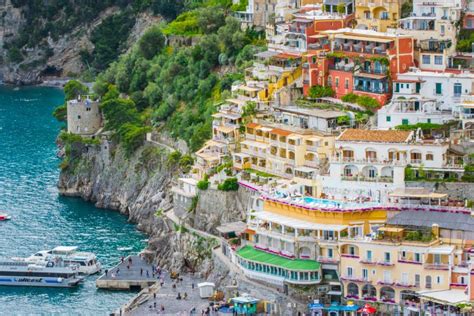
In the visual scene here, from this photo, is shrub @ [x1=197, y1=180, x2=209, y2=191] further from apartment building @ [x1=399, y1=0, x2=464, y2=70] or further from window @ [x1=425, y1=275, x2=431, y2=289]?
window @ [x1=425, y1=275, x2=431, y2=289]

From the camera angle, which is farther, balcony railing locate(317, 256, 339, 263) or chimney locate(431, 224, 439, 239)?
balcony railing locate(317, 256, 339, 263)

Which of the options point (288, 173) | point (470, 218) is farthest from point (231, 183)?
point (470, 218)

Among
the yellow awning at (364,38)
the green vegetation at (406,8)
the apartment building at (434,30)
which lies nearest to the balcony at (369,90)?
the apartment building at (434,30)

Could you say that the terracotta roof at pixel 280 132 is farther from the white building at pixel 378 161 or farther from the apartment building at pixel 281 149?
the white building at pixel 378 161

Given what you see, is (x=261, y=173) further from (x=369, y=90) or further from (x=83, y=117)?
(x=83, y=117)

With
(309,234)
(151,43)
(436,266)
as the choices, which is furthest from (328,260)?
(151,43)

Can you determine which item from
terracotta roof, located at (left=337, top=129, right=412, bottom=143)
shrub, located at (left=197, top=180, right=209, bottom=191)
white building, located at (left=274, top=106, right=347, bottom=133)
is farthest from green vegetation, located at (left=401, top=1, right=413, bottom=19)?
shrub, located at (left=197, top=180, right=209, bottom=191)
